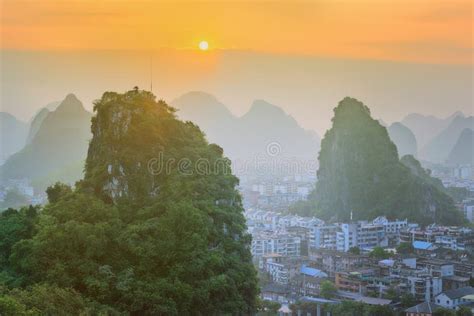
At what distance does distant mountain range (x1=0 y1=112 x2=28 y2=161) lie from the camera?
36.7 meters

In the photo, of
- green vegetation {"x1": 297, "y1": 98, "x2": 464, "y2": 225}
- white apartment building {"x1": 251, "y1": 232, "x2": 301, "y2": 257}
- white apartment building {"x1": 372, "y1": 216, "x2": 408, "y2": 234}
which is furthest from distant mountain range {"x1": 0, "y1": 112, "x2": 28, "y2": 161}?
white apartment building {"x1": 372, "y1": 216, "x2": 408, "y2": 234}

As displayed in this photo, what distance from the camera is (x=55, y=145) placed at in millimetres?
34031

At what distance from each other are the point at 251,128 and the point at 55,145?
21.3 metres

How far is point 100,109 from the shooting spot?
28.2 feet

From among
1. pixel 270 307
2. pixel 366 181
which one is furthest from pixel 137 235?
pixel 366 181

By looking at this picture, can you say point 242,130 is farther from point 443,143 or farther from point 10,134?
point 10,134

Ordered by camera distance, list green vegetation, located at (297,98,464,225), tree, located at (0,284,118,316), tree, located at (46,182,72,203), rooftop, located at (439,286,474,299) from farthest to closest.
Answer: green vegetation, located at (297,98,464,225)
rooftop, located at (439,286,474,299)
tree, located at (46,182,72,203)
tree, located at (0,284,118,316)

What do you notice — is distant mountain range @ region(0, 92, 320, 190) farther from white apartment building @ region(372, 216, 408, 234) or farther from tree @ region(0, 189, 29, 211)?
white apartment building @ region(372, 216, 408, 234)

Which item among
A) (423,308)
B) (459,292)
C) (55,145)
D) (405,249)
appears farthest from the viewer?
(55,145)

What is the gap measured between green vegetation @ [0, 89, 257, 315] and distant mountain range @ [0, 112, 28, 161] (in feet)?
92.4

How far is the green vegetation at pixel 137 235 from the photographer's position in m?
6.69

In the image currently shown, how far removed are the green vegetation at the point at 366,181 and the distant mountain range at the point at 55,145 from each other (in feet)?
38.8

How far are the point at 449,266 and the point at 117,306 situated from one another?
9.86 meters

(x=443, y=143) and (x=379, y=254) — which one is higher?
(x=443, y=143)
